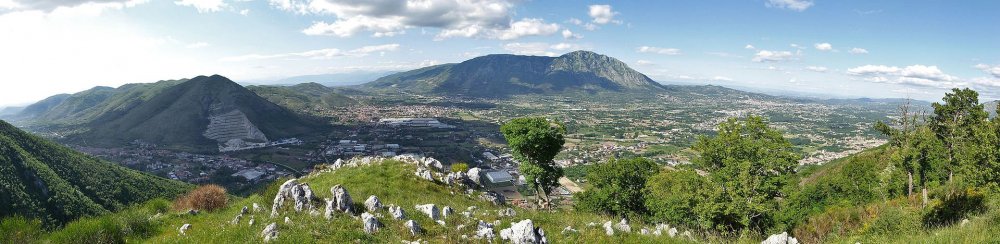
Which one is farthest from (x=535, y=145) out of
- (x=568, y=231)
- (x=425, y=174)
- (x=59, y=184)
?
(x=59, y=184)

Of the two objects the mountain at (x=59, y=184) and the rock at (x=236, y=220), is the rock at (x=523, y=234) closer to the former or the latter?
the rock at (x=236, y=220)

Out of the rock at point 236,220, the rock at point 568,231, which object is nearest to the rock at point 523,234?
the rock at point 568,231

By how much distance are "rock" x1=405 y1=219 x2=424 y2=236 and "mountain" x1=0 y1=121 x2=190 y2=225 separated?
275ft

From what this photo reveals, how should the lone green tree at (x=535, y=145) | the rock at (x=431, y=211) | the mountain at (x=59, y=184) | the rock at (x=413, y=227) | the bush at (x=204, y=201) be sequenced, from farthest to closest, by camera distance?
1. the mountain at (x=59, y=184)
2. the lone green tree at (x=535, y=145)
3. the bush at (x=204, y=201)
4. the rock at (x=431, y=211)
5. the rock at (x=413, y=227)

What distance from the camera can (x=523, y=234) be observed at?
1445 cm

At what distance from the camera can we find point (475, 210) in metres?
20.6

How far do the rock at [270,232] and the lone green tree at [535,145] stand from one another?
932 inches

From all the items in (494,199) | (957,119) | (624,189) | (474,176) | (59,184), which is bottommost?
(59,184)

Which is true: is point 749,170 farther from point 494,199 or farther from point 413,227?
point 413,227

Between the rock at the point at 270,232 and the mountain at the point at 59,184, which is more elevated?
the rock at the point at 270,232

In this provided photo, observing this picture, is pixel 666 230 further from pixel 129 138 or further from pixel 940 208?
pixel 129 138

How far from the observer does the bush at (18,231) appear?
13769 millimetres

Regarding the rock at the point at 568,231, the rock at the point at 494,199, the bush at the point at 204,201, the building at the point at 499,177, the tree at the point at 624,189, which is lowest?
the building at the point at 499,177

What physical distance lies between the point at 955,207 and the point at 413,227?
117 ft
